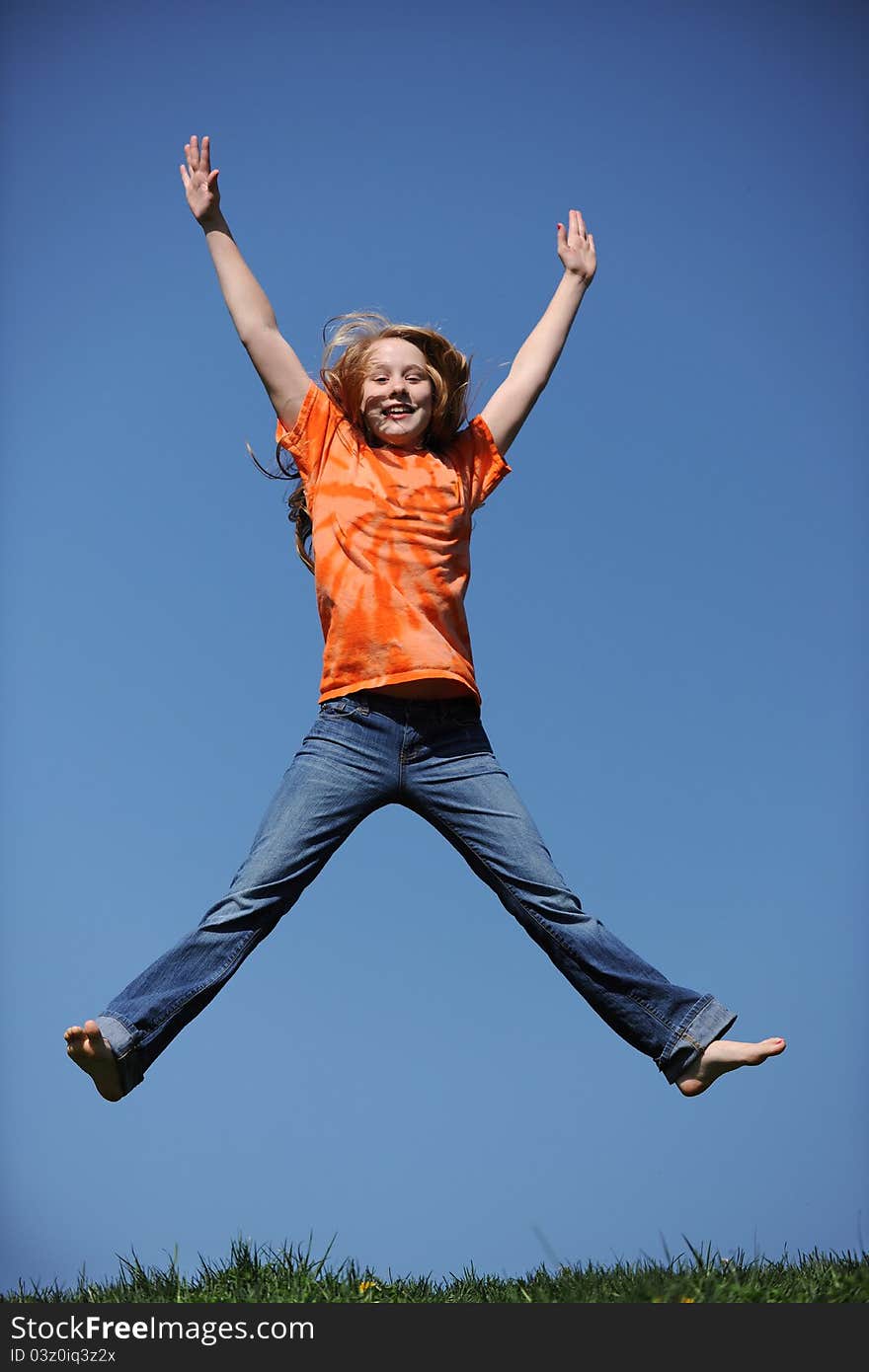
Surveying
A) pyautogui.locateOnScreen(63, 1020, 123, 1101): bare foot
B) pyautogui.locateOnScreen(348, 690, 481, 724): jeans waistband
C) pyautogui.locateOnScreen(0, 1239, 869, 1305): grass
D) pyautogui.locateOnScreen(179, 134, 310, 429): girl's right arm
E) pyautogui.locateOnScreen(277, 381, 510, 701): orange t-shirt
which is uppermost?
pyautogui.locateOnScreen(179, 134, 310, 429): girl's right arm

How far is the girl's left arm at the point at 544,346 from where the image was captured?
17.2 ft

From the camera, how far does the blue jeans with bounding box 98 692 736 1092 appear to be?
172 inches

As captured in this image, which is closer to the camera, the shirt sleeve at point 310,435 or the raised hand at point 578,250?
Answer: the shirt sleeve at point 310,435

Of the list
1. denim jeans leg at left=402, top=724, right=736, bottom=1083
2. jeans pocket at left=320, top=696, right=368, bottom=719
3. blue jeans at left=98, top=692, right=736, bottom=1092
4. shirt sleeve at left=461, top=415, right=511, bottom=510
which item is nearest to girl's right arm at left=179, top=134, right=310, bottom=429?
→ shirt sleeve at left=461, top=415, right=511, bottom=510

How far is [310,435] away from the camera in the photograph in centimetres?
504

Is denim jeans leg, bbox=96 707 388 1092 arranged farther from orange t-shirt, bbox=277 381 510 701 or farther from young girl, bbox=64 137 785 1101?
orange t-shirt, bbox=277 381 510 701

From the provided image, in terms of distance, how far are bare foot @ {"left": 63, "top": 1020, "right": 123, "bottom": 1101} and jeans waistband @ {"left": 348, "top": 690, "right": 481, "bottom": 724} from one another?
1363mm

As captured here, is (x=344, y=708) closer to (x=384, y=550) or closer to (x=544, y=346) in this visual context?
(x=384, y=550)

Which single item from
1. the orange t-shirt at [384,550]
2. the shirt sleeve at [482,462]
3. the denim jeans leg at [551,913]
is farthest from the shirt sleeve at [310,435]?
the denim jeans leg at [551,913]

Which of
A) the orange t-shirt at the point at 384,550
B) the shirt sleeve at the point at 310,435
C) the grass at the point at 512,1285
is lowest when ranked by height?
the grass at the point at 512,1285

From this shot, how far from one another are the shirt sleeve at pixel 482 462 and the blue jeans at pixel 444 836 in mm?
936

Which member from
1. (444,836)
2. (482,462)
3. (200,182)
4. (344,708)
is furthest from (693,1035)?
(200,182)

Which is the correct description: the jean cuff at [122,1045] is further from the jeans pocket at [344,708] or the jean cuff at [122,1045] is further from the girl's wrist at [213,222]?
the girl's wrist at [213,222]

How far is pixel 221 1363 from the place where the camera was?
346 cm
